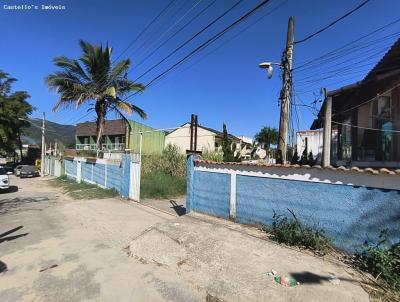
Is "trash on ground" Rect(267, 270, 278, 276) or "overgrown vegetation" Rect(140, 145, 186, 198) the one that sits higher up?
"overgrown vegetation" Rect(140, 145, 186, 198)

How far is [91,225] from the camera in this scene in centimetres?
1004

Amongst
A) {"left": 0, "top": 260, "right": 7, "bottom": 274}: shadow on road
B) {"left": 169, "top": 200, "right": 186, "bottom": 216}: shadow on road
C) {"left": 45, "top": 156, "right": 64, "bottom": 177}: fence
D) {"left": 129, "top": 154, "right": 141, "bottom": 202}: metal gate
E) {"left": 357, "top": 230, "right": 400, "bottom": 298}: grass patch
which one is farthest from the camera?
{"left": 45, "top": 156, "right": 64, "bottom": 177}: fence

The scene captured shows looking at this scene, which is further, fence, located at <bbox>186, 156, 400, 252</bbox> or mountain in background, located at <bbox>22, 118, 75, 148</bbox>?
mountain in background, located at <bbox>22, 118, 75, 148</bbox>

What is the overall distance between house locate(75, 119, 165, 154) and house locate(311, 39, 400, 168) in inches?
873

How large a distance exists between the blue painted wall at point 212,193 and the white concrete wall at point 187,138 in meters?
22.1

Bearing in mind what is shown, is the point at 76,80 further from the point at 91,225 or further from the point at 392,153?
the point at 392,153

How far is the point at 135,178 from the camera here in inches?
592

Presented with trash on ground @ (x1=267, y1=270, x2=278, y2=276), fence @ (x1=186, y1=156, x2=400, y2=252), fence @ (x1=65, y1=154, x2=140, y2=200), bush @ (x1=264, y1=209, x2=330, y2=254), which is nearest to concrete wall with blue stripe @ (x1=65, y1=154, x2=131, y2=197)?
fence @ (x1=65, y1=154, x2=140, y2=200)

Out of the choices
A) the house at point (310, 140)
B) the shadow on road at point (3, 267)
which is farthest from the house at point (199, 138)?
the shadow on road at point (3, 267)

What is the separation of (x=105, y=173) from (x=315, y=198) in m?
14.9

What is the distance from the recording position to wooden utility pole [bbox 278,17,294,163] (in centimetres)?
951

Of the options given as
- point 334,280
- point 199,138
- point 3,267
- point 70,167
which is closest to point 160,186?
point 3,267

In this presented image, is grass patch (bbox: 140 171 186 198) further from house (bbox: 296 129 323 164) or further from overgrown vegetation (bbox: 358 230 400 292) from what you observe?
overgrown vegetation (bbox: 358 230 400 292)

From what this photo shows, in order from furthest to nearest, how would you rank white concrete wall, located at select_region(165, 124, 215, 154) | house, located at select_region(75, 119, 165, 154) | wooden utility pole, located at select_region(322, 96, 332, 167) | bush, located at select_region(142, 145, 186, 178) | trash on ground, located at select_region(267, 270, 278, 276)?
white concrete wall, located at select_region(165, 124, 215, 154)
house, located at select_region(75, 119, 165, 154)
bush, located at select_region(142, 145, 186, 178)
wooden utility pole, located at select_region(322, 96, 332, 167)
trash on ground, located at select_region(267, 270, 278, 276)
